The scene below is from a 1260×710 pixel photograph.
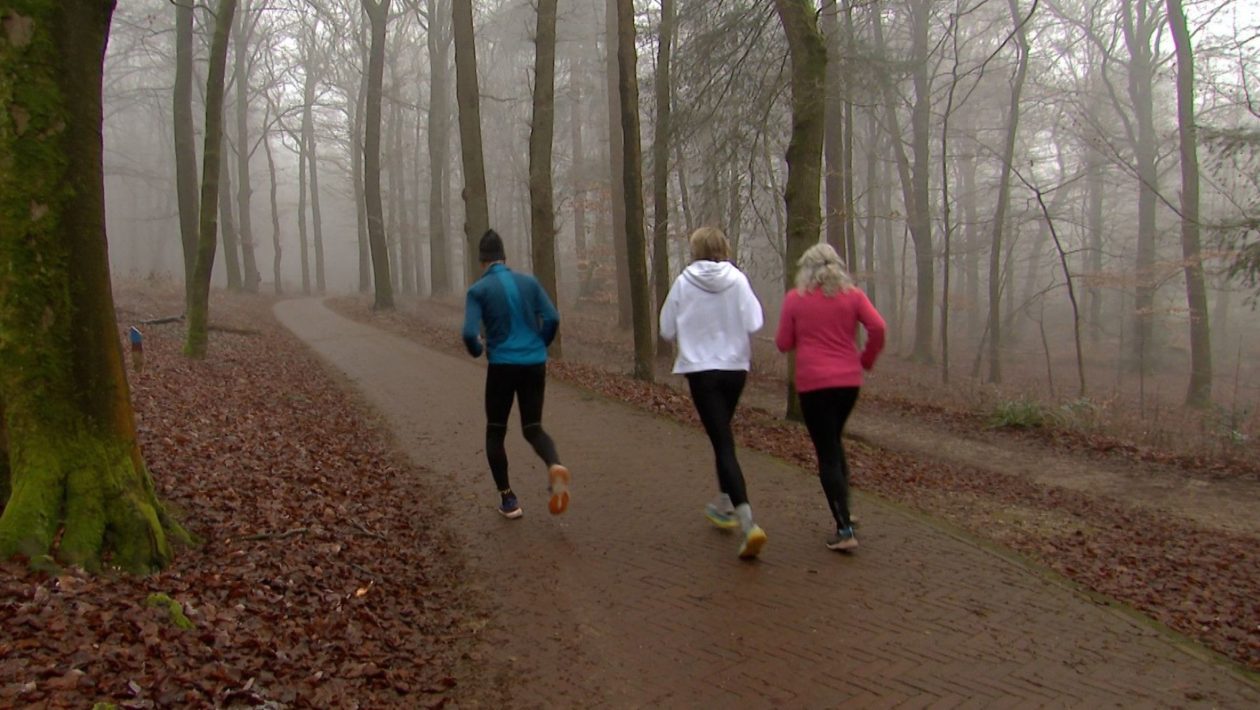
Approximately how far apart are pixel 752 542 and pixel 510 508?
6.39 feet

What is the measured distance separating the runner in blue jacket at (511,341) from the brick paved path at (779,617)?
0.62m

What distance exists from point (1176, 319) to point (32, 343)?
41897mm

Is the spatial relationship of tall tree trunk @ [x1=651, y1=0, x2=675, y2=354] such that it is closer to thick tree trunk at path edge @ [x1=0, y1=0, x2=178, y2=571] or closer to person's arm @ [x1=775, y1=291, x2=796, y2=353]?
person's arm @ [x1=775, y1=291, x2=796, y2=353]

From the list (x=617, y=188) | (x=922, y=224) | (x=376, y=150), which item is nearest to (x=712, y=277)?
(x=617, y=188)

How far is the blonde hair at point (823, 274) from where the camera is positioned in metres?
5.18

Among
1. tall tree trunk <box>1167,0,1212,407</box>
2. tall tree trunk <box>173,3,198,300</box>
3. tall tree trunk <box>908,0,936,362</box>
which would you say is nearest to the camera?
tall tree trunk <box>173,3,198,300</box>

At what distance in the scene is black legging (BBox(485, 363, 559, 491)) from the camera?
18.6 ft

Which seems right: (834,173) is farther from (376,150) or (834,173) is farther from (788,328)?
(376,150)

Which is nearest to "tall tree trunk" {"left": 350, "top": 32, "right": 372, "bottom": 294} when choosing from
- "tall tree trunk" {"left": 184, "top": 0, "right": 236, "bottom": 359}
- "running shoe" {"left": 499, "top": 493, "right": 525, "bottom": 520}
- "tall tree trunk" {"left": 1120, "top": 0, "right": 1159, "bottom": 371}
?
"tall tree trunk" {"left": 184, "top": 0, "right": 236, "bottom": 359}

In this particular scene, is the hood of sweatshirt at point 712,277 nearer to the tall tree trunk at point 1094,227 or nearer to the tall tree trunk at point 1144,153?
the tall tree trunk at point 1144,153

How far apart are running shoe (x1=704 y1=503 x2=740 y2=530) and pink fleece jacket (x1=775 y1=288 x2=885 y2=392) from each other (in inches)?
43.0

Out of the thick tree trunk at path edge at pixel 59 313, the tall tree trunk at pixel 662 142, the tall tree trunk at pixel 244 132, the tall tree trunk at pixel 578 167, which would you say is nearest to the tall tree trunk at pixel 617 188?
the tall tree trunk at pixel 578 167

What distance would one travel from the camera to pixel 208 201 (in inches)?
537

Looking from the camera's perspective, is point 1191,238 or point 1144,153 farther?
point 1144,153
